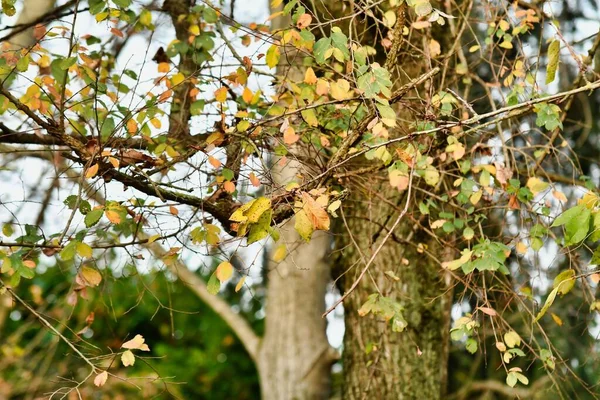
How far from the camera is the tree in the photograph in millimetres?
2510

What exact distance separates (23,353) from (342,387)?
4.91 metres

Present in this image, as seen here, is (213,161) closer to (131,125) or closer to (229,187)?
(229,187)

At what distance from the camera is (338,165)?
2.46 metres

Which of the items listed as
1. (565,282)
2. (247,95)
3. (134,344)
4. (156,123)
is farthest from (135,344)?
(565,282)

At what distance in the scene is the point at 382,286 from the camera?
3834 millimetres

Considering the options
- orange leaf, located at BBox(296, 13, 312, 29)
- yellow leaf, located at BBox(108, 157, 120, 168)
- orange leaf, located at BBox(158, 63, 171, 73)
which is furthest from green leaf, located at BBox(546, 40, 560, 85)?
orange leaf, located at BBox(158, 63, 171, 73)

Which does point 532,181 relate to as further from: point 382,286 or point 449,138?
point 382,286

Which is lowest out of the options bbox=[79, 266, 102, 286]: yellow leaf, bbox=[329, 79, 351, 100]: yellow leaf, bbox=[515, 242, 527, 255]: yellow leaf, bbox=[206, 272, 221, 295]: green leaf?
bbox=[206, 272, 221, 295]: green leaf

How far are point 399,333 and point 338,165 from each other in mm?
1616

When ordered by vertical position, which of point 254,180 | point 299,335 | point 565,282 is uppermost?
point 299,335

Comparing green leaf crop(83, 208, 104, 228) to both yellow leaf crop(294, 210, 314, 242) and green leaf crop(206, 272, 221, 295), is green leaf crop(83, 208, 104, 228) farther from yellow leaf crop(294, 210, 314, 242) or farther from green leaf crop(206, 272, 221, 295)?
yellow leaf crop(294, 210, 314, 242)

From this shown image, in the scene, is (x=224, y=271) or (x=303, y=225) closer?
(x=303, y=225)

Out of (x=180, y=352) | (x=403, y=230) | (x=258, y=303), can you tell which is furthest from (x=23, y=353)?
(x=403, y=230)

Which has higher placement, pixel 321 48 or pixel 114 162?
pixel 321 48
